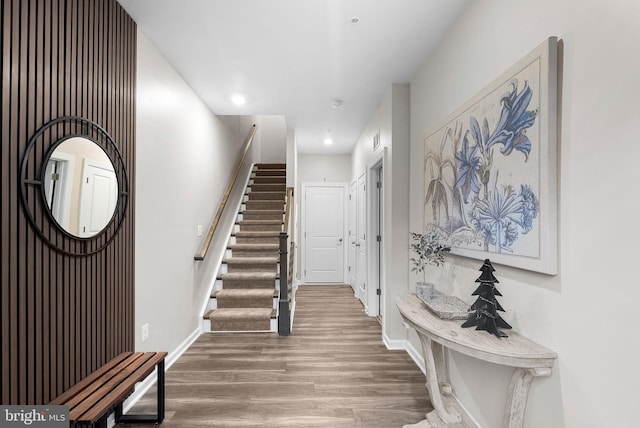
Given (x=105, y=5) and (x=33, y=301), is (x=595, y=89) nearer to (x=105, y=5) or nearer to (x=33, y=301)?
(x=33, y=301)

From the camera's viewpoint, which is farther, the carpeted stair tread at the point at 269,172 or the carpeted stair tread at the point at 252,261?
the carpeted stair tread at the point at 269,172

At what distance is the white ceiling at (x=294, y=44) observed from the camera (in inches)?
77.1

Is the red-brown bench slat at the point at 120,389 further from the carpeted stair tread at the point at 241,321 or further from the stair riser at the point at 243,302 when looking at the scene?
the stair riser at the point at 243,302

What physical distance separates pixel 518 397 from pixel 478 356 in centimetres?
25

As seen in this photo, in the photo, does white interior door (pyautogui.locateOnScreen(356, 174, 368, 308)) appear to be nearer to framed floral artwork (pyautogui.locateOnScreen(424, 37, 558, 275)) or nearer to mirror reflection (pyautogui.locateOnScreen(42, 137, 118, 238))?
framed floral artwork (pyautogui.locateOnScreen(424, 37, 558, 275))

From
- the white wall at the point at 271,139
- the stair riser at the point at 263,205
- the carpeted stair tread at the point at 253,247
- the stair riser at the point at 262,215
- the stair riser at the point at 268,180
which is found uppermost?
the white wall at the point at 271,139

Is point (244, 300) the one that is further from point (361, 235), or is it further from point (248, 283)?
point (361, 235)

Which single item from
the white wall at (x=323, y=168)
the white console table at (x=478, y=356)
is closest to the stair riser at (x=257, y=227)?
the white wall at (x=323, y=168)

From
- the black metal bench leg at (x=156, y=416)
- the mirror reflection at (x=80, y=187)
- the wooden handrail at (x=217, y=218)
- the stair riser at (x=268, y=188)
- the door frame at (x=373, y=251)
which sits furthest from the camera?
the stair riser at (x=268, y=188)

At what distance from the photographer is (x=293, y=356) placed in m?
2.82

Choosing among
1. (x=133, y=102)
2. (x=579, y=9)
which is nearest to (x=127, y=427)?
(x=133, y=102)

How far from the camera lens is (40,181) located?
1.37 m

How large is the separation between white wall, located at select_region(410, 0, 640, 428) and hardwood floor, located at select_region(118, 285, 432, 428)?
0.86m

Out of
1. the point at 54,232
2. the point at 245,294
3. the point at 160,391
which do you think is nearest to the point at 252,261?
the point at 245,294
